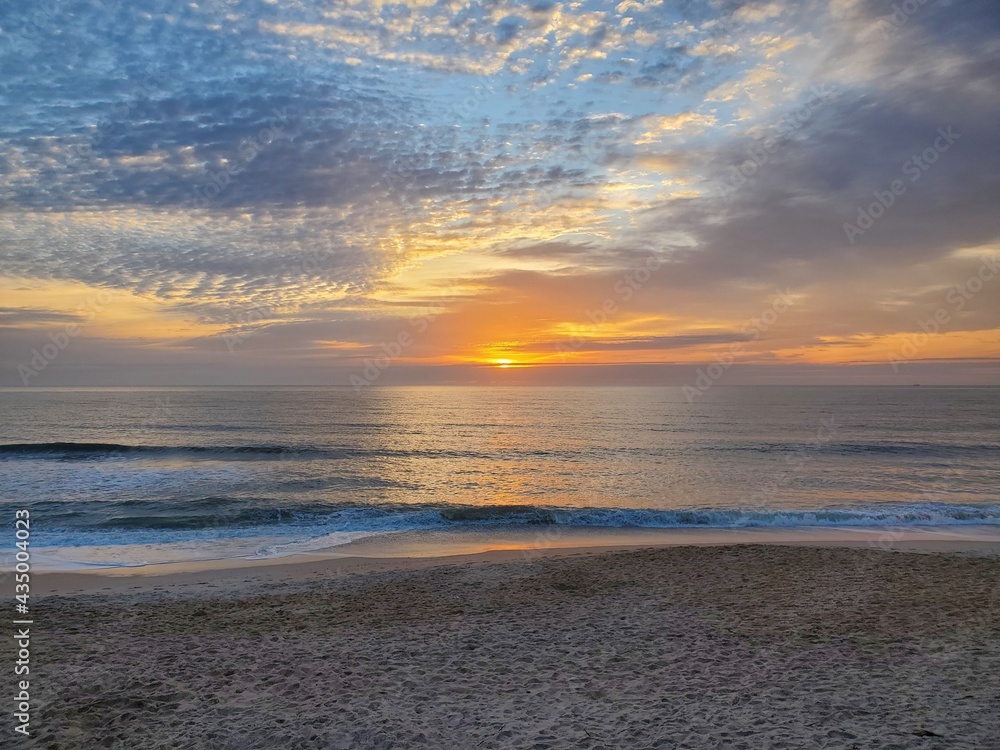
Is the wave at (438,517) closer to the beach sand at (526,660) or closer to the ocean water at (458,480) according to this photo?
the ocean water at (458,480)

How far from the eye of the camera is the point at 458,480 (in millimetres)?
32250

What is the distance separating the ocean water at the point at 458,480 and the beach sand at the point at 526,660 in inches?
279

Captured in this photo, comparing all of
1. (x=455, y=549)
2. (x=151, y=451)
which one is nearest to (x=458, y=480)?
(x=455, y=549)

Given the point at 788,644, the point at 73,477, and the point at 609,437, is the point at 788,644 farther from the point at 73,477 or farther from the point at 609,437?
the point at 609,437

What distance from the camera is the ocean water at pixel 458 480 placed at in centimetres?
2191

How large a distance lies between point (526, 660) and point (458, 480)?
77.6ft

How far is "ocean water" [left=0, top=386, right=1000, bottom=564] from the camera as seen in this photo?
71.9 feet

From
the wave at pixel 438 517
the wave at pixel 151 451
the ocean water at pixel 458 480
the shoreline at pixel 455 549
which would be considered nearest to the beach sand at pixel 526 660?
the shoreline at pixel 455 549

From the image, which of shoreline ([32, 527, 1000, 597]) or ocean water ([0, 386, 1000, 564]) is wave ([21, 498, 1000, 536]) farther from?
shoreline ([32, 527, 1000, 597])

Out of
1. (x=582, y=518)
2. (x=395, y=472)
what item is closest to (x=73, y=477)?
(x=395, y=472)

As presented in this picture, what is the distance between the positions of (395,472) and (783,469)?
22.0m

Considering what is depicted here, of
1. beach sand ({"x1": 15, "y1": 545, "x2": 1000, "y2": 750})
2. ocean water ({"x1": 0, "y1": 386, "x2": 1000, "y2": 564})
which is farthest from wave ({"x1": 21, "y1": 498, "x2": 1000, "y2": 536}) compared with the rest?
beach sand ({"x1": 15, "y1": 545, "x2": 1000, "y2": 750})

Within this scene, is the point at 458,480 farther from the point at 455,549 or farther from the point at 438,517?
the point at 455,549

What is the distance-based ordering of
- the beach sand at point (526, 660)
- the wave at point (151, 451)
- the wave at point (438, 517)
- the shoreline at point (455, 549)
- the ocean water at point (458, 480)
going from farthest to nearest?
the wave at point (151, 451) < the ocean water at point (458, 480) < the wave at point (438, 517) < the shoreline at point (455, 549) < the beach sand at point (526, 660)
